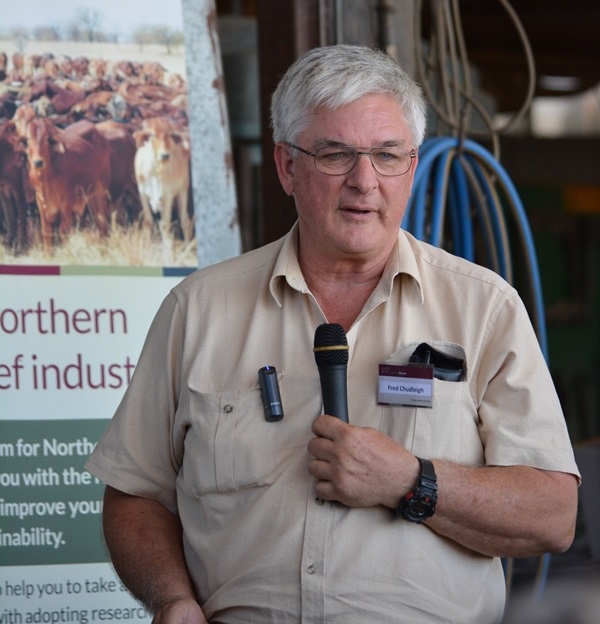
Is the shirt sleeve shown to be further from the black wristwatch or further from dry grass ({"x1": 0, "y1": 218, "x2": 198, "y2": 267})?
dry grass ({"x1": 0, "y1": 218, "x2": 198, "y2": 267})

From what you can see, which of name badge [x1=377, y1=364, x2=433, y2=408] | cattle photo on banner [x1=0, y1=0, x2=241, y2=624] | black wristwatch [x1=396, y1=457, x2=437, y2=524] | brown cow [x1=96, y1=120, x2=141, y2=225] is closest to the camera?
black wristwatch [x1=396, y1=457, x2=437, y2=524]

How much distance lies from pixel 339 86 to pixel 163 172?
3.28 feet

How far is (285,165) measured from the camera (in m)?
2.23

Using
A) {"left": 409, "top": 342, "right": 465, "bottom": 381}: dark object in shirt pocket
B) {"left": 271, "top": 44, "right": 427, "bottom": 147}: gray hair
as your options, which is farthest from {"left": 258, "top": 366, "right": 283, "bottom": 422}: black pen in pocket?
{"left": 271, "top": 44, "right": 427, "bottom": 147}: gray hair

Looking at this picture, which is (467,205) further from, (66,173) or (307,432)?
(307,432)

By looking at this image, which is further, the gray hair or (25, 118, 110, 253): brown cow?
(25, 118, 110, 253): brown cow

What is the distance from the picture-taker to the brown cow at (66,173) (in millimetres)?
2881

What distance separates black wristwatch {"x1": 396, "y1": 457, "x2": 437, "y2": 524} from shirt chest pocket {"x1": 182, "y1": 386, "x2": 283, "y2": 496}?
25cm

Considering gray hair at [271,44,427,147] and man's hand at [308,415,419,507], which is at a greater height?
gray hair at [271,44,427,147]

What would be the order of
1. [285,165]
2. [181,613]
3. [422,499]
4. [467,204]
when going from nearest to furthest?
1. [422,499]
2. [181,613]
3. [285,165]
4. [467,204]

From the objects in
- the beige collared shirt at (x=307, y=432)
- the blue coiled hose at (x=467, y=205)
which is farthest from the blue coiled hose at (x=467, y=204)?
the beige collared shirt at (x=307, y=432)

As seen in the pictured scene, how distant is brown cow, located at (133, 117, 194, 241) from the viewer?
2939mm

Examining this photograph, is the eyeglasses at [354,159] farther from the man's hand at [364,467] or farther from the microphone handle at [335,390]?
the man's hand at [364,467]

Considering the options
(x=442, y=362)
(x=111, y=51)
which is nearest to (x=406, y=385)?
(x=442, y=362)
